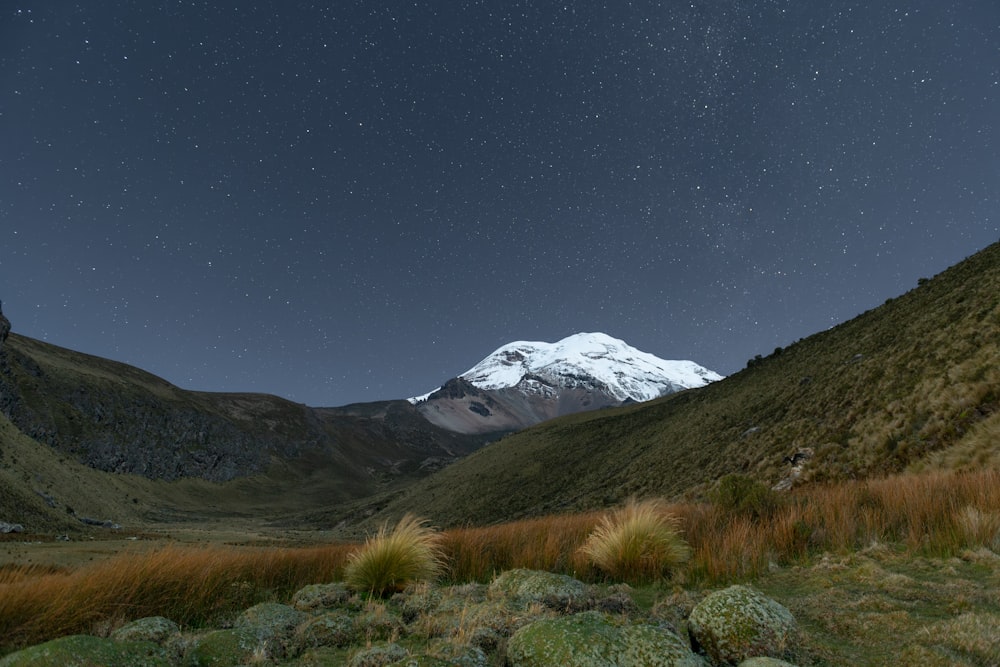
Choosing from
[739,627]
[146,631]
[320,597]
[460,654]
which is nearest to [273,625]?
[146,631]

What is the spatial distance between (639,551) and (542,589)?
229 centimetres

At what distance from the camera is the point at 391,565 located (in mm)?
7449

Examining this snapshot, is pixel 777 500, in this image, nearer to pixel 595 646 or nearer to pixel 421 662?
pixel 595 646

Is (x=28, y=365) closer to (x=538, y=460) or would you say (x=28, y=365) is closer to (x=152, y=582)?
(x=538, y=460)

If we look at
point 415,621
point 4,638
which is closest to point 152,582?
point 4,638

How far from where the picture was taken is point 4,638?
491 cm

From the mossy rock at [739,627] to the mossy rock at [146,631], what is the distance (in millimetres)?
5524

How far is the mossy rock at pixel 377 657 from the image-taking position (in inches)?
155

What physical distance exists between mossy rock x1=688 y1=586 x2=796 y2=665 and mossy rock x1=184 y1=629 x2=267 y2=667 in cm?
411

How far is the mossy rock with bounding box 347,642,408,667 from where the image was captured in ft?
12.9

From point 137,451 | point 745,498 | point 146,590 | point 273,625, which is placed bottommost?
point 137,451

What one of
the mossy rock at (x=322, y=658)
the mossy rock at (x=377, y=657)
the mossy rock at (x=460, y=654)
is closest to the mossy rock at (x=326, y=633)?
the mossy rock at (x=322, y=658)

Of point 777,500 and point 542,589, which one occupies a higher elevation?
point 777,500

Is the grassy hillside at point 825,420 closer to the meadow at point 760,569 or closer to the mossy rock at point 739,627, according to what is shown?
the meadow at point 760,569
